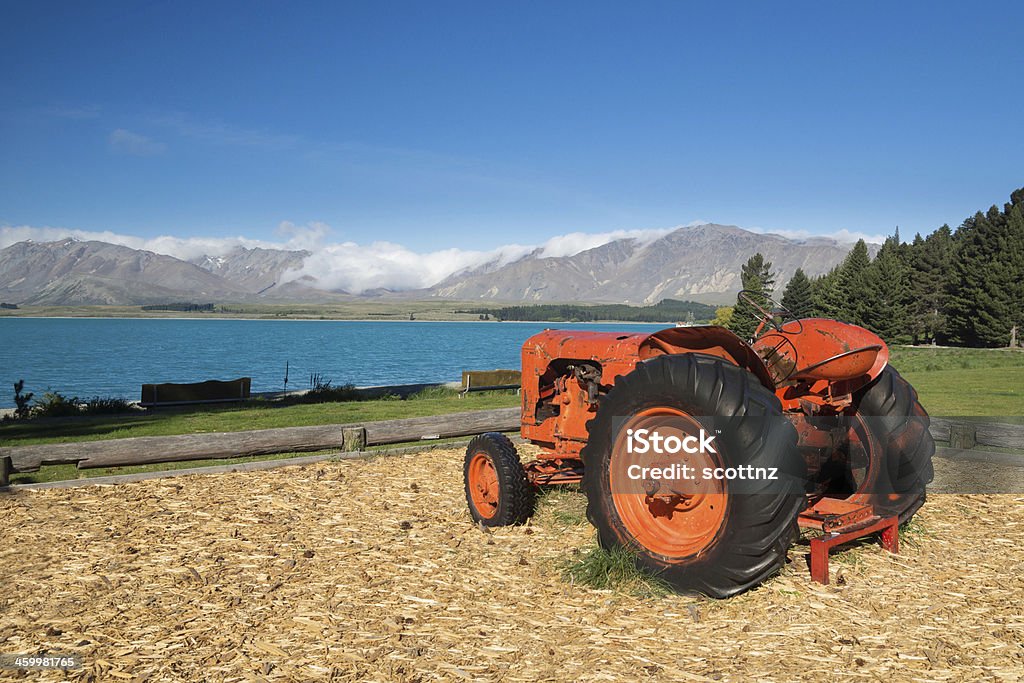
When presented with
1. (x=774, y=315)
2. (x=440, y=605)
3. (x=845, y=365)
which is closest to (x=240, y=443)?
(x=440, y=605)

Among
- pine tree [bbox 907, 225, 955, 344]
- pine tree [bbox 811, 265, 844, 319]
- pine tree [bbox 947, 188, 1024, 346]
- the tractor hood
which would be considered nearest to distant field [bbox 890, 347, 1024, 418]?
the tractor hood

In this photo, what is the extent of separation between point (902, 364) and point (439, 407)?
24.4 metres

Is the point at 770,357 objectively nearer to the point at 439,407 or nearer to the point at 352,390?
the point at 439,407

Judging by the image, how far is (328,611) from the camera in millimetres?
4641

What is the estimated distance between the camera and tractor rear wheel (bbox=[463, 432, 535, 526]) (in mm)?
6422

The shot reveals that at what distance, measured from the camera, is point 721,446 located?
4562 mm

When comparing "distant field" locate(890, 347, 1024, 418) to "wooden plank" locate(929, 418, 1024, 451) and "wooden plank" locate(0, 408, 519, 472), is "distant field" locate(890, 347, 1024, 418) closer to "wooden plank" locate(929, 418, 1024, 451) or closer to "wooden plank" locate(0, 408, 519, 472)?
"wooden plank" locate(929, 418, 1024, 451)

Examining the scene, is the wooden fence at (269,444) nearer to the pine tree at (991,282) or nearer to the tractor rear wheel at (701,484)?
the tractor rear wheel at (701,484)

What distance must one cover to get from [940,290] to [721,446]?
71.3m

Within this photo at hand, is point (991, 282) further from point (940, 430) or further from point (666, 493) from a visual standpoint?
point (666, 493)

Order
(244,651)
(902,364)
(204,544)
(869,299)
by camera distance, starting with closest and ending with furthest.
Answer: (244,651), (204,544), (902,364), (869,299)

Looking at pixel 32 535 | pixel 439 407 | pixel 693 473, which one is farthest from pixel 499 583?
pixel 439 407

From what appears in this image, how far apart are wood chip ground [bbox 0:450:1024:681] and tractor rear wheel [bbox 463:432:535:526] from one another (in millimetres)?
213

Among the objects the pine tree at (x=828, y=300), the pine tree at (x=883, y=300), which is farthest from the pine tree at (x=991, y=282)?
the pine tree at (x=828, y=300)
